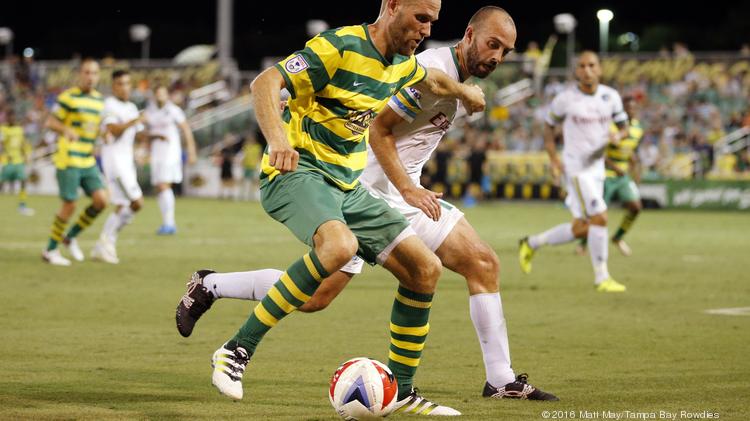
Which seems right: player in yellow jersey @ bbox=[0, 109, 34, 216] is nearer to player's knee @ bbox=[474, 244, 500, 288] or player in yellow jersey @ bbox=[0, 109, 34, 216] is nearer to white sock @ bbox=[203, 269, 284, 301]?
white sock @ bbox=[203, 269, 284, 301]

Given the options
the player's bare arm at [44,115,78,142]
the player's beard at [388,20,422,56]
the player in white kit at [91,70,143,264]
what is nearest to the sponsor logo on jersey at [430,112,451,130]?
the player's beard at [388,20,422,56]

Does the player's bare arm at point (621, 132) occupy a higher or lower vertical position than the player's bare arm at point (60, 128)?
higher

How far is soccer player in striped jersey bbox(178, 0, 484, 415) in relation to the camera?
5.70 m

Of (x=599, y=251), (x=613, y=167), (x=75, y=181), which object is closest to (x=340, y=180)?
(x=599, y=251)

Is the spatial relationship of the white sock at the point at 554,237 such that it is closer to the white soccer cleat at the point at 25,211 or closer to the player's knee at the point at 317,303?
the player's knee at the point at 317,303

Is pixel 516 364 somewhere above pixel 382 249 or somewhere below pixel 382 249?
below

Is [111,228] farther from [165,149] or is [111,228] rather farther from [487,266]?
[487,266]

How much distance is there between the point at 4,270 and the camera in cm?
1336

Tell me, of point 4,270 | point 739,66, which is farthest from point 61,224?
point 739,66

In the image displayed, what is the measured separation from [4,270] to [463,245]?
26.8 ft

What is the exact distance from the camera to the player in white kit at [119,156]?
1528 cm

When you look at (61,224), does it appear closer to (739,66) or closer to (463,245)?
(463,245)

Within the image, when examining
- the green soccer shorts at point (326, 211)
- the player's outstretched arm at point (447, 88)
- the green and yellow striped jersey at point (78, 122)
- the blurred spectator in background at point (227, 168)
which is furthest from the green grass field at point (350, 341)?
the blurred spectator in background at point (227, 168)

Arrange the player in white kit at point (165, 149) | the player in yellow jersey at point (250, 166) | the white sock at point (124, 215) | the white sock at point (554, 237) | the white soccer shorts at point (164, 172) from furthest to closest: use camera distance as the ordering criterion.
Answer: the player in yellow jersey at point (250, 166), the white soccer shorts at point (164, 172), the player in white kit at point (165, 149), the white sock at point (124, 215), the white sock at point (554, 237)
